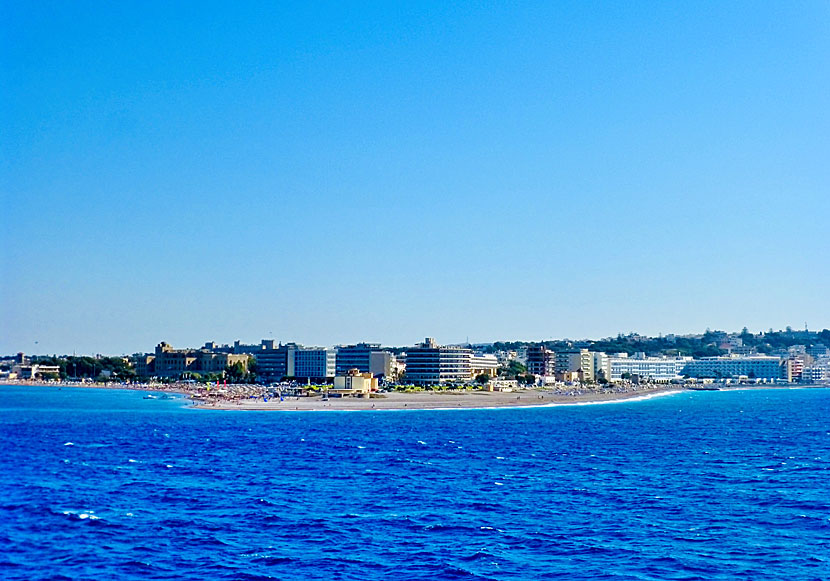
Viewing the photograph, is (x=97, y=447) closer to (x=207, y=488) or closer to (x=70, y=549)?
(x=207, y=488)

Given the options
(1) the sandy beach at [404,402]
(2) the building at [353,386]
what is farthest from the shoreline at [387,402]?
(2) the building at [353,386]

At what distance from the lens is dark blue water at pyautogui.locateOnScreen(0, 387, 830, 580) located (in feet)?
112

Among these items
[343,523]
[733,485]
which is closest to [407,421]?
[733,485]

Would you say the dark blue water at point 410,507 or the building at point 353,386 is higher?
the building at point 353,386

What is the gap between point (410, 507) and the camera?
45.6 meters

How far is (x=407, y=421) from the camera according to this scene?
112 m

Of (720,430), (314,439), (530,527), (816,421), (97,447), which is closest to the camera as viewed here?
(530,527)

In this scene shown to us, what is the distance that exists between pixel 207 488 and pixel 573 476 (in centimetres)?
2177

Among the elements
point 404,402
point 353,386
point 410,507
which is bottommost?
point 404,402

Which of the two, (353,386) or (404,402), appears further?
(353,386)

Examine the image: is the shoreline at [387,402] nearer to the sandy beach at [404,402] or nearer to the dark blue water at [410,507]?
the sandy beach at [404,402]

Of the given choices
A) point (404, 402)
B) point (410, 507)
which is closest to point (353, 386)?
point (404, 402)

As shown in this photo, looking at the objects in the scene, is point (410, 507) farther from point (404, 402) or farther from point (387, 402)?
point (404, 402)

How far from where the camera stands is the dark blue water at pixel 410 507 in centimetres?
3412
